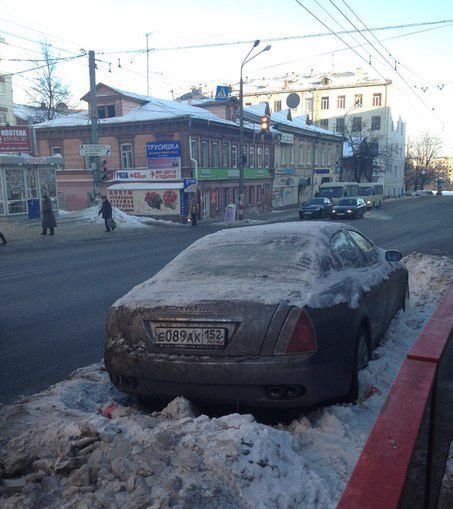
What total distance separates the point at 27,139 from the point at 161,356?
23.1 m

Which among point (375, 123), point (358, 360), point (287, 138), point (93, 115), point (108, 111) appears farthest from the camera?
point (375, 123)

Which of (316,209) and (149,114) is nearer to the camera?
(316,209)

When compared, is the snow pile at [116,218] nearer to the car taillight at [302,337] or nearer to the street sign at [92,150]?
the street sign at [92,150]

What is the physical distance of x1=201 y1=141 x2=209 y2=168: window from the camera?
107 ft

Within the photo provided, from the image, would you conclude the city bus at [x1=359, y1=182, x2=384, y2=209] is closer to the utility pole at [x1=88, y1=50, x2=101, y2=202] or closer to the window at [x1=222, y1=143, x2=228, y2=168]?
the window at [x1=222, y1=143, x2=228, y2=168]

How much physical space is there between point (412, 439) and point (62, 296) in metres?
7.33

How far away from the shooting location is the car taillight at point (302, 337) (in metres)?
3.09

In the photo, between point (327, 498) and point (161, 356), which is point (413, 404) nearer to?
point (327, 498)

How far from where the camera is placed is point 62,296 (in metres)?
8.18

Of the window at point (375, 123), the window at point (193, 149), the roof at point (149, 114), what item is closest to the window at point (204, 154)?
the window at point (193, 149)

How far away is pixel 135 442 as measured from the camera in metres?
2.60

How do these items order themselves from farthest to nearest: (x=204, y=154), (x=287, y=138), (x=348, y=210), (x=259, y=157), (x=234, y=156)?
(x=287, y=138), (x=259, y=157), (x=234, y=156), (x=204, y=154), (x=348, y=210)

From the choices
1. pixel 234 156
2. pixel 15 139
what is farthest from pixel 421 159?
pixel 15 139

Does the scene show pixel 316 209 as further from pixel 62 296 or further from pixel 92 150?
pixel 62 296
